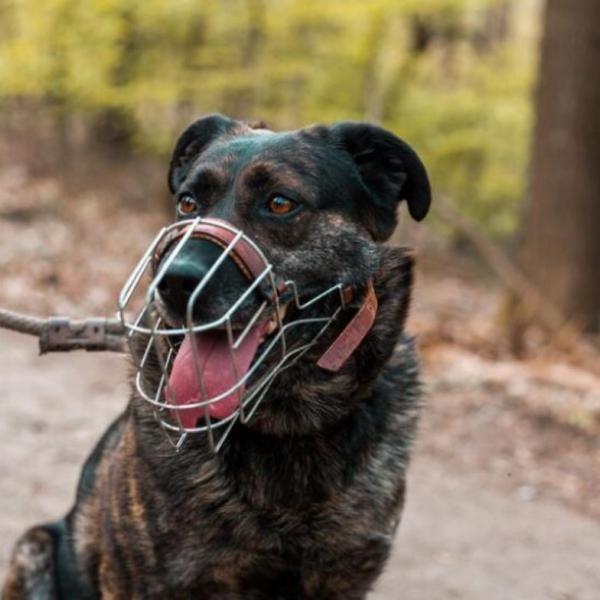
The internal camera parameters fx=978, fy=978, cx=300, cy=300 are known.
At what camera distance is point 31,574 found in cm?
370

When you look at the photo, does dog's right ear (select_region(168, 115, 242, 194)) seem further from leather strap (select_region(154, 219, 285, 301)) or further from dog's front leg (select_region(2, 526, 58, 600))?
dog's front leg (select_region(2, 526, 58, 600))

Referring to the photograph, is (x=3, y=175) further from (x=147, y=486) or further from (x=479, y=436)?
(x=147, y=486)

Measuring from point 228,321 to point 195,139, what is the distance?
1220 mm

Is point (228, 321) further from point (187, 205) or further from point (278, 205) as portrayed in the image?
point (187, 205)

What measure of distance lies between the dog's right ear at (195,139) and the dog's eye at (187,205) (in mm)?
384

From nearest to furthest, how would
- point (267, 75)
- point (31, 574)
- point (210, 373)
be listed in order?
point (210, 373)
point (31, 574)
point (267, 75)

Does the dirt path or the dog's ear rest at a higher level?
the dog's ear

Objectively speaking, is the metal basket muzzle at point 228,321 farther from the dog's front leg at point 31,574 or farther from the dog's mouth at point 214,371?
the dog's front leg at point 31,574

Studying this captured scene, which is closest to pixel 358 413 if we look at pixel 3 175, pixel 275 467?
pixel 275 467

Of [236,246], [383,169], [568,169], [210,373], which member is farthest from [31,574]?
[568,169]

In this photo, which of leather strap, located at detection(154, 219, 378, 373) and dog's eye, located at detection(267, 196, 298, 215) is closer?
leather strap, located at detection(154, 219, 378, 373)

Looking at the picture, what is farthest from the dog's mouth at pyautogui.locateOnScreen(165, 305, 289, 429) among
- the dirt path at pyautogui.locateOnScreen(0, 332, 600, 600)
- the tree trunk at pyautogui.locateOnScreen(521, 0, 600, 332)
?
the tree trunk at pyautogui.locateOnScreen(521, 0, 600, 332)

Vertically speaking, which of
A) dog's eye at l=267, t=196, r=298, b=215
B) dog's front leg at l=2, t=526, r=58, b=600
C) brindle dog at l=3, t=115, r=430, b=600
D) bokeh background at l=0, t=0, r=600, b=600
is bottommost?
bokeh background at l=0, t=0, r=600, b=600

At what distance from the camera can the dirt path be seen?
5215mm
